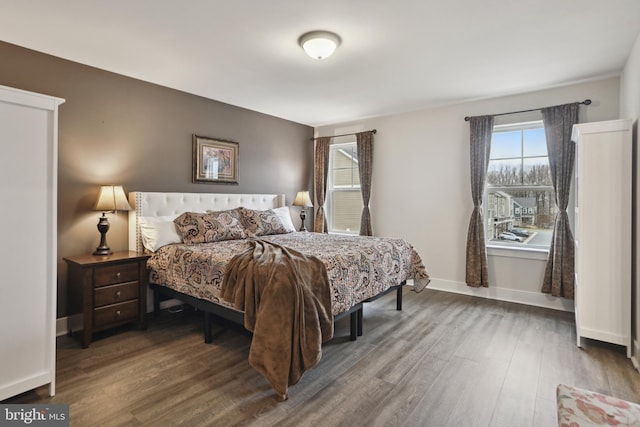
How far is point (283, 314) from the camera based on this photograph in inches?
79.4

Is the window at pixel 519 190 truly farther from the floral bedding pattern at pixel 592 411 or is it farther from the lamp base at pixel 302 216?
the floral bedding pattern at pixel 592 411

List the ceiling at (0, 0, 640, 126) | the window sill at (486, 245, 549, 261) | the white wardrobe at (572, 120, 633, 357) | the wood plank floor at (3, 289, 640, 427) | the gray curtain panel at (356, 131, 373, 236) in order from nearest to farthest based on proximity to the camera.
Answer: the wood plank floor at (3, 289, 640, 427)
the ceiling at (0, 0, 640, 126)
the white wardrobe at (572, 120, 633, 357)
the window sill at (486, 245, 549, 261)
the gray curtain panel at (356, 131, 373, 236)

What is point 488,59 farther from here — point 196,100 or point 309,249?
point 196,100

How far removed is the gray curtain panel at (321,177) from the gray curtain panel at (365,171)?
69 centimetres

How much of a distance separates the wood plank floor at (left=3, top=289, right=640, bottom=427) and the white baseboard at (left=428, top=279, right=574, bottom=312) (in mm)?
426

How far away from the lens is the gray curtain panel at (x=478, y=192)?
410 cm

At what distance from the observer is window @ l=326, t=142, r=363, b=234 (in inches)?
218

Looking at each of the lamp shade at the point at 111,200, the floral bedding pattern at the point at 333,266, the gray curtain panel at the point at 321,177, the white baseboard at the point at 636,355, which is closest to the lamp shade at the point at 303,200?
the gray curtain panel at the point at 321,177

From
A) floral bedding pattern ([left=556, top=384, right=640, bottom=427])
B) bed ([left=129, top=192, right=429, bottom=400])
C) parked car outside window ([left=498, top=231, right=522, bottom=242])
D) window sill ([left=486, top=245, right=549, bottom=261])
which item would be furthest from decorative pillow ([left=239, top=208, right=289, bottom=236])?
floral bedding pattern ([left=556, top=384, right=640, bottom=427])

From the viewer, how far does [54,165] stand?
198 centimetres

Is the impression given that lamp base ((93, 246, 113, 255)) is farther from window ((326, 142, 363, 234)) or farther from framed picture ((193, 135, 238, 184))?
window ((326, 142, 363, 234))

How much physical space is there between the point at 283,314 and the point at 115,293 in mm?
1824

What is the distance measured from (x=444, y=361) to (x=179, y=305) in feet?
9.35

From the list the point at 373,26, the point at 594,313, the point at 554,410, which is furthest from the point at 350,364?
the point at 373,26
